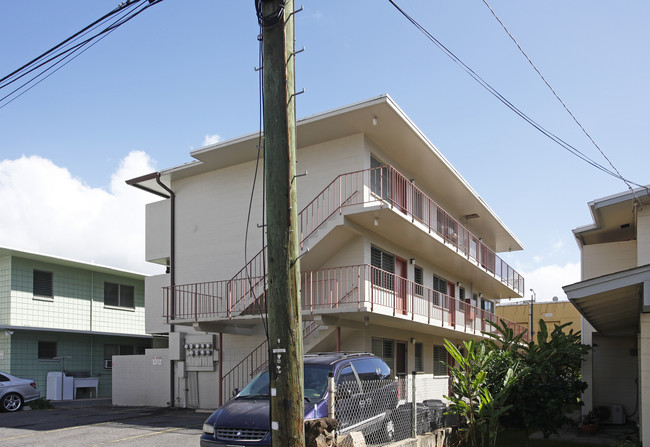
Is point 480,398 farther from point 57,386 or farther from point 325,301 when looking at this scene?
point 57,386

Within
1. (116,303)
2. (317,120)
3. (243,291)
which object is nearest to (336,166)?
(317,120)

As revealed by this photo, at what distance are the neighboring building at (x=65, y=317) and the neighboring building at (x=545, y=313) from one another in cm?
2385

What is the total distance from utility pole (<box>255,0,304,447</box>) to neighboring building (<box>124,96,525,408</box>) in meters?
8.51

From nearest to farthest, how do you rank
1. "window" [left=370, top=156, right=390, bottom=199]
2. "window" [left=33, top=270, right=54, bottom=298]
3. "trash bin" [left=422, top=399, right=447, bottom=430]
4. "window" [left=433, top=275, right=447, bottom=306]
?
1. "trash bin" [left=422, top=399, right=447, bottom=430]
2. "window" [left=370, top=156, right=390, bottom=199]
3. "window" [left=433, top=275, right=447, bottom=306]
4. "window" [left=33, top=270, right=54, bottom=298]

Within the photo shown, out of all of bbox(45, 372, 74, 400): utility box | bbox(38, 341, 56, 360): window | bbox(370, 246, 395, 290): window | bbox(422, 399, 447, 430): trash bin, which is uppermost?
bbox(370, 246, 395, 290): window

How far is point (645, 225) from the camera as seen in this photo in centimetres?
1634

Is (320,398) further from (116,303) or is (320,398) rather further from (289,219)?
(116,303)

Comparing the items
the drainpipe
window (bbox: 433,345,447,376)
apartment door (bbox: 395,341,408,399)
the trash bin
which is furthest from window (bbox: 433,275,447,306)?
the trash bin

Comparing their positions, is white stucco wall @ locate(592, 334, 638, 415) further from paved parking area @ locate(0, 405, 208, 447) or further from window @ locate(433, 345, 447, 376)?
paved parking area @ locate(0, 405, 208, 447)

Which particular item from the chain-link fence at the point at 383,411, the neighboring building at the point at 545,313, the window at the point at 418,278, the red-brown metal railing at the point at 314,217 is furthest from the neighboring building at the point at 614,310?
the neighboring building at the point at 545,313

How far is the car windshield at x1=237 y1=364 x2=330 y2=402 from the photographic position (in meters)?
9.85

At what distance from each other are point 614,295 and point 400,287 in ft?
29.3

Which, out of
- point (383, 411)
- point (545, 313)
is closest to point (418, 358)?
point (383, 411)

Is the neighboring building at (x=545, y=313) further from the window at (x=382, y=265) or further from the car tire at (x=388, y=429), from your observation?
the car tire at (x=388, y=429)
